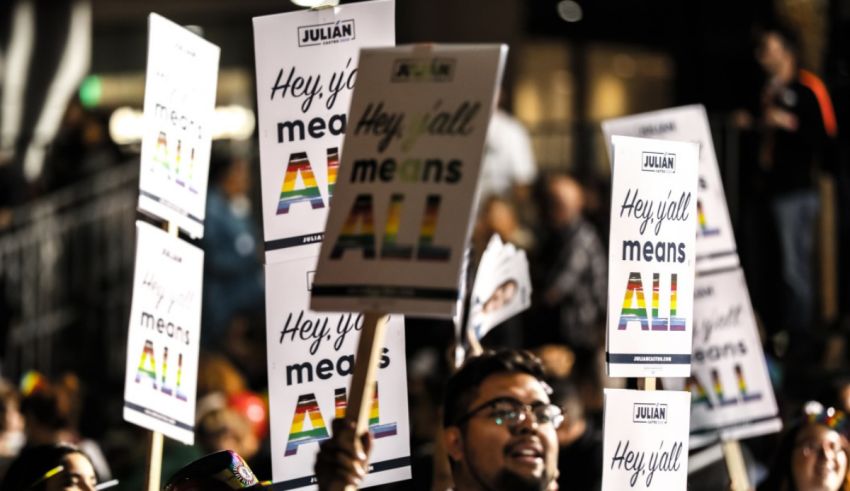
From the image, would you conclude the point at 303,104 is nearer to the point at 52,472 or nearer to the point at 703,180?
the point at 52,472

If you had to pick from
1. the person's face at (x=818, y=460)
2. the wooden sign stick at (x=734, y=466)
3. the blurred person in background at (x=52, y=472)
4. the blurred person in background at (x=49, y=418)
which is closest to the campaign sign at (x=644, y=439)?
the person's face at (x=818, y=460)

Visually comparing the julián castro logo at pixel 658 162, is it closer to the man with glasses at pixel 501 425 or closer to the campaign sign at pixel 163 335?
the man with glasses at pixel 501 425

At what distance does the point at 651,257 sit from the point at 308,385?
1.28 m

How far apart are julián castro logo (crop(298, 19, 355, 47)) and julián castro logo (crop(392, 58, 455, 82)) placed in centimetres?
105

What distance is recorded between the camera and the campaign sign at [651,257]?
6.39 meters

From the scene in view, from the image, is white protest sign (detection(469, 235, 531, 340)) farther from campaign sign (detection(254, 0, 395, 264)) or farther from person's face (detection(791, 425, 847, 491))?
person's face (detection(791, 425, 847, 491))

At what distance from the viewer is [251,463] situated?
999 cm

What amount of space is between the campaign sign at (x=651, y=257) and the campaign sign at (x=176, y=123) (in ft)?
5.05

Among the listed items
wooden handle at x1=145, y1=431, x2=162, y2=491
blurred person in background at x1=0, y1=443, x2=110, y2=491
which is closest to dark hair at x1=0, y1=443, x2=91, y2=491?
blurred person in background at x1=0, y1=443, x2=110, y2=491

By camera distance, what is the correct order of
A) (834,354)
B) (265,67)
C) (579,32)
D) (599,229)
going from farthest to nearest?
1. (579,32)
2. (599,229)
3. (834,354)
4. (265,67)

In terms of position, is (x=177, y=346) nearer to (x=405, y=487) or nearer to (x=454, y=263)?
(x=405, y=487)

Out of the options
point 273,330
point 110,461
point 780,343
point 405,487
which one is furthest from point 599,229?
point 273,330

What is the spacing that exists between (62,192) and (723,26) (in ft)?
20.4

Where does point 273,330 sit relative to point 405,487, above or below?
above
